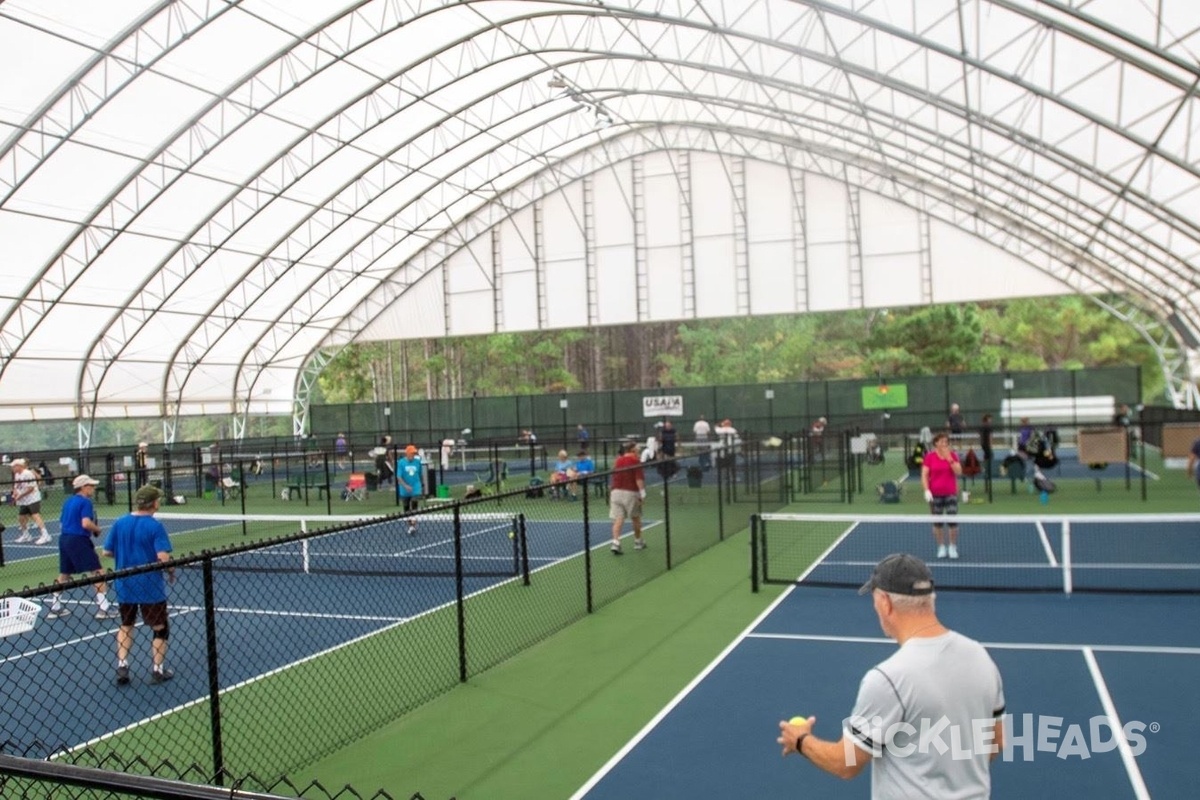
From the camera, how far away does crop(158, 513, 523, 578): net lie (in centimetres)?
1449

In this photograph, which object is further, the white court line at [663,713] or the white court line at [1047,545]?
the white court line at [1047,545]

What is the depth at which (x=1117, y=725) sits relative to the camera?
24.3 feet

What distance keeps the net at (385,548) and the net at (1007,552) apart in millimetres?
4417

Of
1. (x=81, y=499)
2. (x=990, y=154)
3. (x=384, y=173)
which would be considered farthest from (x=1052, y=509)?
(x=384, y=173)

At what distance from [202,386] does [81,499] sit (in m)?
36.7

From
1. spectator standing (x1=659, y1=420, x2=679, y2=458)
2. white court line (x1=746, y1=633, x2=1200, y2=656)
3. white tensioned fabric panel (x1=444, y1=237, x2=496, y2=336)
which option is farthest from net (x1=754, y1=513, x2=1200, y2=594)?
white tensioned fabric panel (x1=444, y1=237, x2=496, y2=336)

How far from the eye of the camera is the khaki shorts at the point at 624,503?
15406mm

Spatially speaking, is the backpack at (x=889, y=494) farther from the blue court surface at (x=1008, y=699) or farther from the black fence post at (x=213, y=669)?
the black fence post at (x=213, y=669)

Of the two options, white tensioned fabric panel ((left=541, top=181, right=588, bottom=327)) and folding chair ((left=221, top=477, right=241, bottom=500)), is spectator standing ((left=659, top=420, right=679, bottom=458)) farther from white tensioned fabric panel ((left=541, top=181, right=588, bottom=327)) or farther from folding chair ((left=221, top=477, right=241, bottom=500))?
white tensioned fabric panel ((left=541, top=181, right=588, bottom=327))

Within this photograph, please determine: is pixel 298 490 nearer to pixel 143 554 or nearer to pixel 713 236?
pixel 143 554

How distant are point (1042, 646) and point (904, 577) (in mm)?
7414

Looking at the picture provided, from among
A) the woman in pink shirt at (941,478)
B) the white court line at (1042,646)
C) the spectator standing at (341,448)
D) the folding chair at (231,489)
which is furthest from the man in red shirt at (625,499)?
the spectator standing at (341,448)

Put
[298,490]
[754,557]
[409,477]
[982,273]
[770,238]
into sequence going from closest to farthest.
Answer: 1. [754,557]
2. [409,477]
3. [298,490]
4. [982,273]
5. [770,238]

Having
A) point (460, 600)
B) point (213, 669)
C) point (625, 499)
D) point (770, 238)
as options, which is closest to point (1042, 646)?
point (460, 600)
